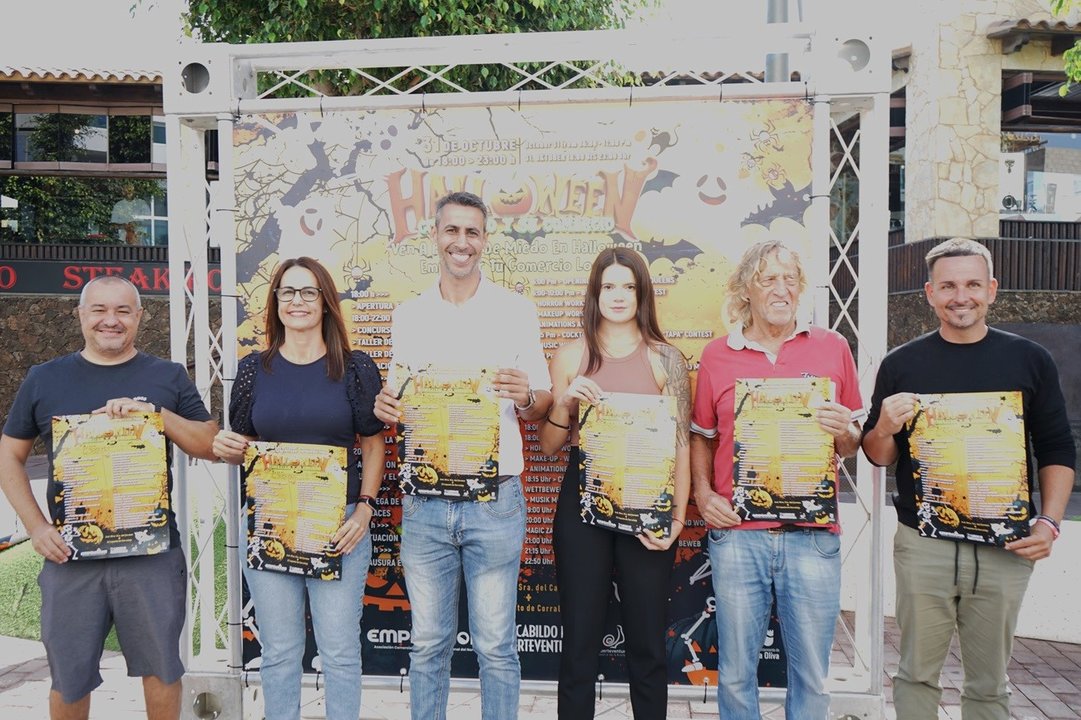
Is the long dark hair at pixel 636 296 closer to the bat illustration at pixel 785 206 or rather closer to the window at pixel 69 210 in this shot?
the bat illustration at pixel 785 206

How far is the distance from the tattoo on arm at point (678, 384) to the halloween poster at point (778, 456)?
195mm

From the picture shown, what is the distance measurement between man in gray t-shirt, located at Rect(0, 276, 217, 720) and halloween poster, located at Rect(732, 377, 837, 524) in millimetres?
2166

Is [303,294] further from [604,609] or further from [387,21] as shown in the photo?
[387,21]

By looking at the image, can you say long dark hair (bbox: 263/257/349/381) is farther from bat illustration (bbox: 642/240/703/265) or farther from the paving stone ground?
the paving stone ground

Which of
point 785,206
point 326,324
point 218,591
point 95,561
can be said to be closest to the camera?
point 95,561

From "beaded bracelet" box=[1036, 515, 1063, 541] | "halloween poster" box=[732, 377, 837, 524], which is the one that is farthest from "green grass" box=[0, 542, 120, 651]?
"beaded bracelet" box=[1036, 515, 1063, 541]

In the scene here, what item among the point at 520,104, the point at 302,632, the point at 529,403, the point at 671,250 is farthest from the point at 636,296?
the point at 302,632

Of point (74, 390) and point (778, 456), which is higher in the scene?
point (74, 390)

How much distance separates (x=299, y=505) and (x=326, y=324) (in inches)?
27.3

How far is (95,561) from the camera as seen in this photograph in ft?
10.1

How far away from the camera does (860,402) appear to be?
314cm

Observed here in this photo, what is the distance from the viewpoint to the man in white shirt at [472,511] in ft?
10.3

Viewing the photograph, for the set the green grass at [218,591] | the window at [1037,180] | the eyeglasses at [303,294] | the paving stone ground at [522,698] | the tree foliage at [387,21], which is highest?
the tree foliage at [387,21]

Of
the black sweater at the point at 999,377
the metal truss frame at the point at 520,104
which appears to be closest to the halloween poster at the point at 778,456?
the black sweater at the point at 999,377
